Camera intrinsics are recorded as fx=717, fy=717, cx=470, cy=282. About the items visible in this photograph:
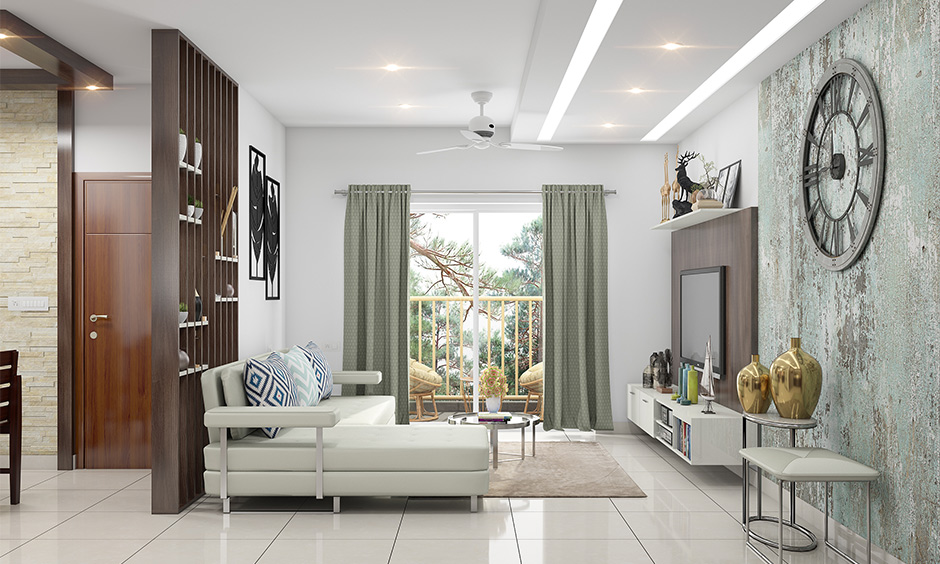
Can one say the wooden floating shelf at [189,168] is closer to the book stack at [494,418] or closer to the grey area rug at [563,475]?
the book stack at [494,418]

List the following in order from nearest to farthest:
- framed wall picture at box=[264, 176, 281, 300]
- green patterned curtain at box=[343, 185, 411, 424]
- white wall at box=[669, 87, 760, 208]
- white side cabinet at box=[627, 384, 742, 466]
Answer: white side cabinet at box=[627, 384, 742, 466]
white wall at box=[669, 87, 760, 208]
framed wall picture at box=[264, 176, 281, 300]
green patterned curtain at box=[343, 185, 411, 424]

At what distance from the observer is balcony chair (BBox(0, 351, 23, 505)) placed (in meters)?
4.38

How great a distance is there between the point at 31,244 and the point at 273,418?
108 inches

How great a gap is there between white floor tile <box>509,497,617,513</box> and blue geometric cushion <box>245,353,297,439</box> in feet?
5.19

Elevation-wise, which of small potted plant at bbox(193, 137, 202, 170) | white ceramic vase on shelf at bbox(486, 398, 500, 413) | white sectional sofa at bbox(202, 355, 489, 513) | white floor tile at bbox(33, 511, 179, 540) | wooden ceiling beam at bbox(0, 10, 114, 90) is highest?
wooden ceiling beam at bbox(0, 10, 114, 90)

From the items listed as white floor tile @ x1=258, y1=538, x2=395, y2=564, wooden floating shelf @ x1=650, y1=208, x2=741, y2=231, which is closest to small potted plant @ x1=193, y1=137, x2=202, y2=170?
white floor tile @ x1=258, y1=538, x2=395, y2=564

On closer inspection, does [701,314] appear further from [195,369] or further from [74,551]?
[74,551]

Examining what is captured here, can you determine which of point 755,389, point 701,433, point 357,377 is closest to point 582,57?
point 755,389

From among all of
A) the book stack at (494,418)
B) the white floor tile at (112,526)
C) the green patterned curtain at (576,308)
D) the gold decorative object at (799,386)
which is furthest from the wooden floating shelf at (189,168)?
the gold decorative object at (799,386)

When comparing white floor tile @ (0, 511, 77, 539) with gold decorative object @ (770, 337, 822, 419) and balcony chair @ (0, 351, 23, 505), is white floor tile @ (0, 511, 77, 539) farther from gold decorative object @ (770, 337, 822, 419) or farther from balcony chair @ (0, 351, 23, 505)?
gold decorative object @ (770, 337, 822, 419)

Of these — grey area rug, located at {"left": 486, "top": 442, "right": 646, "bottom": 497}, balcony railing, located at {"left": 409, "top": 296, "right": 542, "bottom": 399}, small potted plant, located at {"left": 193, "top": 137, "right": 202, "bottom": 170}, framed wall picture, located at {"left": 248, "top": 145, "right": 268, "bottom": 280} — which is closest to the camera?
small potted plant, located at {"left": 193, "top": 137, "right": 202, "bottom": 170}

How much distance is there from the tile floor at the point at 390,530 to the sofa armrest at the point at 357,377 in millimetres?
1666

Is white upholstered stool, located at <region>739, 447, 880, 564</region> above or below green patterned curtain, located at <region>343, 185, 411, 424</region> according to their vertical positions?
below

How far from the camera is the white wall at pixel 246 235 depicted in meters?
5.43
